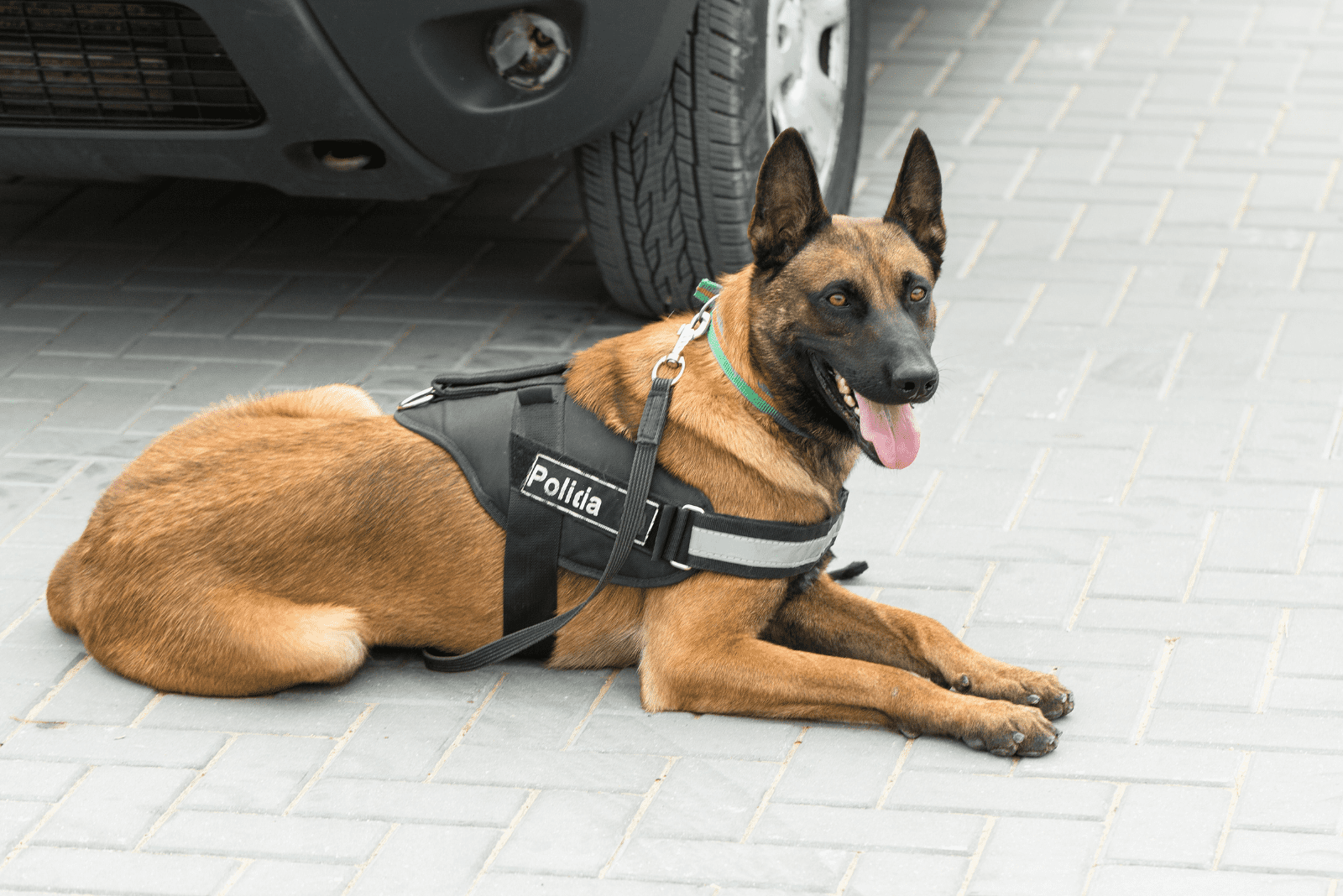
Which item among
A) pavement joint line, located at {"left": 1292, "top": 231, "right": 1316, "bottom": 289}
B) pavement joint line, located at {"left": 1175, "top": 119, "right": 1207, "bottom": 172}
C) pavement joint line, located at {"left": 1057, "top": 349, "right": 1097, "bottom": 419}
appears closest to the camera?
pavement joint line, located at {"left": 1057, "top": 349, "right": 1097, "bottom": 419}

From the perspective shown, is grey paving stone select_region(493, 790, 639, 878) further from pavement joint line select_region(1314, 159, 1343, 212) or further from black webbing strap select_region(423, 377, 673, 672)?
pavement joint line select_region(1314, 159, 1343, 212)

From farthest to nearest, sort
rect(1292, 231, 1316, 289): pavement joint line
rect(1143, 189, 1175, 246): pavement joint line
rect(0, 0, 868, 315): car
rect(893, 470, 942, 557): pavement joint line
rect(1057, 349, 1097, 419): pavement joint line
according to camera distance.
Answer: rect(1143, 189, 1175, 246): pavement joint line < rect(1292, 231, 1316, 289): pavement joint line < rect(1057, 349, 1097, 419): pavement joint line < rect(0, 0, 868, 315): car < rect(893, 470, 942, 557): pavement joint line

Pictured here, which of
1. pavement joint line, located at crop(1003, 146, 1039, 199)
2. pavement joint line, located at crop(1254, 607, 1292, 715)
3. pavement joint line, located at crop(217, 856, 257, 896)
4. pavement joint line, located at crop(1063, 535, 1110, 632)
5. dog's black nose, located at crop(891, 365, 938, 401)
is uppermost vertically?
dog's black nose, located at crop(891, 365, 938, 401)

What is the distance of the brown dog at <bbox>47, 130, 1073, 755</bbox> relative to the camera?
344 centimetres

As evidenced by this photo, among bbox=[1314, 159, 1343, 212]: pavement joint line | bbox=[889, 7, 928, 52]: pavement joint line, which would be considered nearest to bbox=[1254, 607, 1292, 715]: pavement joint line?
bbox=[1314, 159, 1343, 212]: pavement joint line

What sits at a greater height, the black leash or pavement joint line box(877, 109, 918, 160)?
the black leash

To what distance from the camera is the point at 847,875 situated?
303 centimetres

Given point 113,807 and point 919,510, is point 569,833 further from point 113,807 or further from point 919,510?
point 919,510

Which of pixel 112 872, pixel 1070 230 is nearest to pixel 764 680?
pixel 112 872

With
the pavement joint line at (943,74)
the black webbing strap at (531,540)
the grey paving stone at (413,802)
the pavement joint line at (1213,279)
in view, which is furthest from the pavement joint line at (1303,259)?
the grey paving stone at (413,802)

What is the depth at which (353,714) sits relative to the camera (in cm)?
361

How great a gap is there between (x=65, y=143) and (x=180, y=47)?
1.89ft

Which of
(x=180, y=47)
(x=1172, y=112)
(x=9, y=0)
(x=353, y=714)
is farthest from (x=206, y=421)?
(x=1172, y=112)

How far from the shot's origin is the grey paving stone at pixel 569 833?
3096 mm
